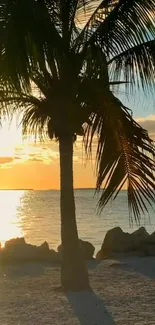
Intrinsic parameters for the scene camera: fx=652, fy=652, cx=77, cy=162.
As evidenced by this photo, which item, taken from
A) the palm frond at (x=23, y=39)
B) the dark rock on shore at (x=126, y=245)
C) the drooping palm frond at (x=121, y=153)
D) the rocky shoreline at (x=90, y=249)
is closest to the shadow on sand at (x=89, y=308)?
the drooping palm frond at (x=121, y=153)

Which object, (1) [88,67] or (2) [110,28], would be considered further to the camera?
(2) [110,28]

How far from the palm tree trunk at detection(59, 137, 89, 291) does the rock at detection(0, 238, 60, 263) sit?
3.97 meters

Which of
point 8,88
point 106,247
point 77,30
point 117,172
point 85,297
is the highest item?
point 77,30

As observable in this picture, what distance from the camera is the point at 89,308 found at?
9.63 metres

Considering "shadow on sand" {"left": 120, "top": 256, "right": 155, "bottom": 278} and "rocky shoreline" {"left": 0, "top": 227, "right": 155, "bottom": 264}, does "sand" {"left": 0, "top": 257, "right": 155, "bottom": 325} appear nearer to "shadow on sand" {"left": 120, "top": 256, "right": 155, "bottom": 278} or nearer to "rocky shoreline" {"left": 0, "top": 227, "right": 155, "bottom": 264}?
"shadow on sand" {"left": 120, "top": 256, "right": 155, "bottom": 278}

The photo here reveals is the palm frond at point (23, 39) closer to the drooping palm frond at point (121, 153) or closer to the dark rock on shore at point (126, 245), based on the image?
the drooping palm frond at point (121, 153)

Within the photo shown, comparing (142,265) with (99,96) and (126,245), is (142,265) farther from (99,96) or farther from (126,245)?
(99,96)

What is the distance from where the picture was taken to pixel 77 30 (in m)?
10.0

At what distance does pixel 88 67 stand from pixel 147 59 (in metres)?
1.52

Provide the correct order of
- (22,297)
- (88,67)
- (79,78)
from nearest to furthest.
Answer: (88,67)
(79,78)
(22,297)

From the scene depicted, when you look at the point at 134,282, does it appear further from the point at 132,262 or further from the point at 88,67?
the point at 88,67

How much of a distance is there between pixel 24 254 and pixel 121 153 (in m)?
5.71

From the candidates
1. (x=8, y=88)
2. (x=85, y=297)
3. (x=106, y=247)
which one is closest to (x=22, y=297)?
(x=85, y=297)

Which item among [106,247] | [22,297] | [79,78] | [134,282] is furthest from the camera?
[106,247]
